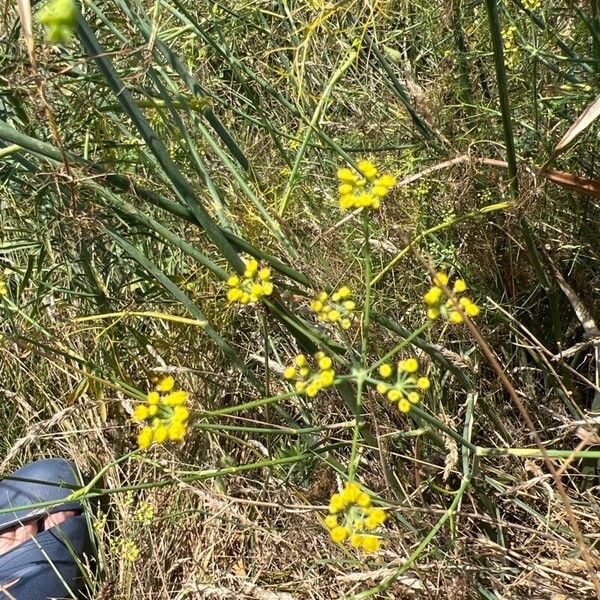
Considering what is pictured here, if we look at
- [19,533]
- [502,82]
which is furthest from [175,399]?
[19,533]

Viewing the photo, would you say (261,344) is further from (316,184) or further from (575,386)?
(575,386)

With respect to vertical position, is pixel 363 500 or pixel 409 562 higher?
pixel 363 500

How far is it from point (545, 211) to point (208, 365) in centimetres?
68

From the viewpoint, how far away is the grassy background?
1.02 metres

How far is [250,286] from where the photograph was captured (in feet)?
2.50

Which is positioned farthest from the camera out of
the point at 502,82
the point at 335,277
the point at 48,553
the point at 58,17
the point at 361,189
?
the point at 48,553

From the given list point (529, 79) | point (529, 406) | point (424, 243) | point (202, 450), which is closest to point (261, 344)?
point (202, 450)

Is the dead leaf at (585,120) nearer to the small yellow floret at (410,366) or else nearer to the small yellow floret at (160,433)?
the small yellow floret at (410,366)

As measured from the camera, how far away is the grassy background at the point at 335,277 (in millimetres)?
1021

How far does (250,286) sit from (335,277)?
37cm

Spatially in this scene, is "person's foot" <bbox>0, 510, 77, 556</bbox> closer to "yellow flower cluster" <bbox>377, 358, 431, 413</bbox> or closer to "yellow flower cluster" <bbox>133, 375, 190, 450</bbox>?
"yellow flower cluster" <bbox>133, 375, 190, 450</bbox>

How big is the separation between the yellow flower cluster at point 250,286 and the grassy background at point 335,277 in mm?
151

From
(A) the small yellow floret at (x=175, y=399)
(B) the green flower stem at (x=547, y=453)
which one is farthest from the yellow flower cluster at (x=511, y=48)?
(A) the small yellow floret at (x=175, y=399)

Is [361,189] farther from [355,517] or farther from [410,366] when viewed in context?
[355,517]
